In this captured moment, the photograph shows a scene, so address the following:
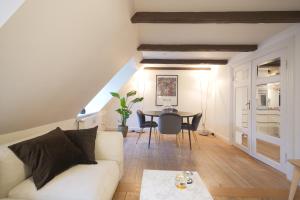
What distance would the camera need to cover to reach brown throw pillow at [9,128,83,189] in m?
1.53

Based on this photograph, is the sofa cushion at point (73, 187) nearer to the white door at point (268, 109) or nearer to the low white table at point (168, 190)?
the low white table at point (168, 190)

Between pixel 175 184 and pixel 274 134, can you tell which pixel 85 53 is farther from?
pixel 274 134

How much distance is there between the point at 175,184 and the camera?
155 centimetres

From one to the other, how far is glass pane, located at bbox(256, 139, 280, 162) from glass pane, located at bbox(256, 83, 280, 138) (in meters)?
0.19

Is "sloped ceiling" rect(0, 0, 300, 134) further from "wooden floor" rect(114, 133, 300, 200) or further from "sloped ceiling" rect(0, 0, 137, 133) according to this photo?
"wooden floor" rect(114, 133, 300, 200)

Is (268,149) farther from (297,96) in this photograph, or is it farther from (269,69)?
(269,69)

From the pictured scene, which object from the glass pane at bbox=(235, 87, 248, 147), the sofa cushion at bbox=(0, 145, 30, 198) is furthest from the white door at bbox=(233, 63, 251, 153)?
the sofa cushion at bbox=(0, 145, 30, 198)

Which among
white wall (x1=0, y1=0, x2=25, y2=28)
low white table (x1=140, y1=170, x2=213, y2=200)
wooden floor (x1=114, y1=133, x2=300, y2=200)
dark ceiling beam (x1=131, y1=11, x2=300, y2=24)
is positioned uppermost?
dark ceiling beam (x1=131, y1=11, x2=300, y2=24)

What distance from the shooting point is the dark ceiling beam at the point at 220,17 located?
91.7 inches

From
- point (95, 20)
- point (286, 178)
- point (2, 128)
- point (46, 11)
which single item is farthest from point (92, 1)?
point (286, 178)

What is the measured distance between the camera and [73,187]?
1447mm

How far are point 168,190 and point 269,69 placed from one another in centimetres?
290

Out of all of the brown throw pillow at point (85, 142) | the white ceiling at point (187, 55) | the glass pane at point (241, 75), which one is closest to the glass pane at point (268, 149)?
the glass pane at point (241, 75)

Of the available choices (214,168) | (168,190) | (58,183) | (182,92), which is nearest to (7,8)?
(58,183)
